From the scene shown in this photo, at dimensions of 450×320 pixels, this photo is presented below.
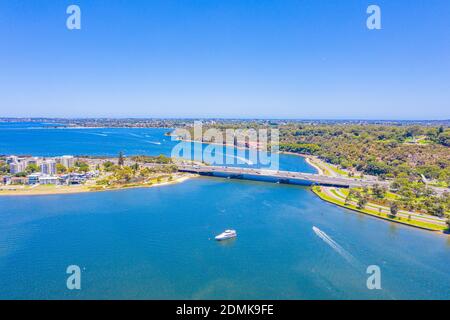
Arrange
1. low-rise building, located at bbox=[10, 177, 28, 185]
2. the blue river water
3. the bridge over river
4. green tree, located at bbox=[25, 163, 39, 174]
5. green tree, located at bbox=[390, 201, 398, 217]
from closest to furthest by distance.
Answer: the blue river water, green tree, located at bbox=[390, 201, 398, 217], low-rise building, located at bbox=[10, 177, 28, 185], the bridge over river, green tree, located at bbox=[25, 163, 39, 174]

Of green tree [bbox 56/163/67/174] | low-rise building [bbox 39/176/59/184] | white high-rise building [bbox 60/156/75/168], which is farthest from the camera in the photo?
white high-rise building [bbox 60/156/75/168]

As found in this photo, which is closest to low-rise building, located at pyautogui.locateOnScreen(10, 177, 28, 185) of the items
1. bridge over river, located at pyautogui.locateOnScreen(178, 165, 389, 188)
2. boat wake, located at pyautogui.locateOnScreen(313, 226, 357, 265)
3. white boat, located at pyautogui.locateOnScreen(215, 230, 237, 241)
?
bridge over river, located at pyautogui.locateOnScreen(178, 165, 389, 188)

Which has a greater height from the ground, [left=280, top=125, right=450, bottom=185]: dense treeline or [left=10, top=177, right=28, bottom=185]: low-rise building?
[left=280, top=125, right=450, bottom=185]: dense treeline

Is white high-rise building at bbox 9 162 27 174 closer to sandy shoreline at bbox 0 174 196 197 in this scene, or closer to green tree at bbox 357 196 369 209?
sandy shoreline at bbox 0 174 196 197

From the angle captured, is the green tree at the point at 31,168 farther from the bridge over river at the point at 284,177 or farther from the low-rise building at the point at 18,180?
the bridge over river at the point at 284,177

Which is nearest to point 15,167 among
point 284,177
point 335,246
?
point 284,177

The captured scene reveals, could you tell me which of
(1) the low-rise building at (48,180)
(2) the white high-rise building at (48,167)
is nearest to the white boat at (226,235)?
(1) the low-rise building at (48,180)
